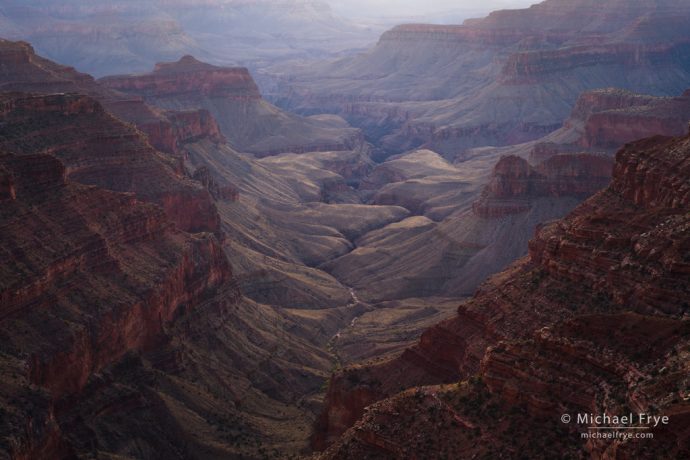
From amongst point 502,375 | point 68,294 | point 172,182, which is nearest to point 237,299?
point 172,182

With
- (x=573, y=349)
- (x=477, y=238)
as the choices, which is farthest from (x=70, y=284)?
(x=477, y=238)

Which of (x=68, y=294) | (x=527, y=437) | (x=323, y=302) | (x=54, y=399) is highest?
(x=527, y=437)

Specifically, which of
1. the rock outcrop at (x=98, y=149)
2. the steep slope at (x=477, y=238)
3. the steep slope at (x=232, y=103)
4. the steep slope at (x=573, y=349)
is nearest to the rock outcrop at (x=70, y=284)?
the rock outcrop at (x=98, y=149)

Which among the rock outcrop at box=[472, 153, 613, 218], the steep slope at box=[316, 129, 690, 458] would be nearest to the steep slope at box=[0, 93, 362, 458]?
the steep slope at box=[316, 129, 690, 458]

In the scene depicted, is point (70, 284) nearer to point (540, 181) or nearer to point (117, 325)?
point (117, 325)

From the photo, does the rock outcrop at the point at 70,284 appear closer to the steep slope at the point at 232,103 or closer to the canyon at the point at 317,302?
the canyon at the point at 317,302

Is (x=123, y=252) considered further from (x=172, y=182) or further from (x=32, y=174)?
(x=172, y=182)
